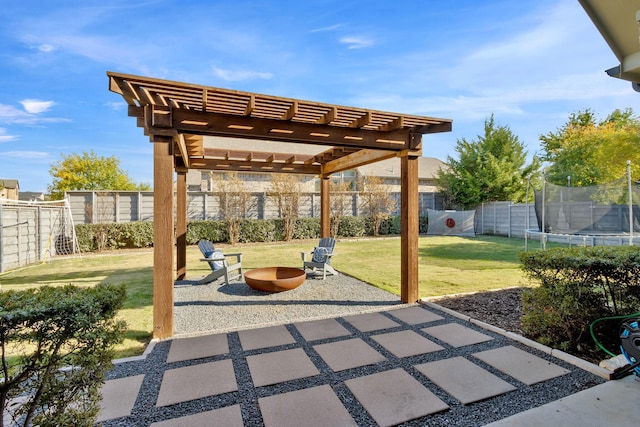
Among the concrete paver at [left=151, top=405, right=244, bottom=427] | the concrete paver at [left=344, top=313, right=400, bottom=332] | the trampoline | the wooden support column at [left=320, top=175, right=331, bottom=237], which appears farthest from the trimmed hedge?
the concrete paver at [left=151, top=405, right=244, bottom=427]

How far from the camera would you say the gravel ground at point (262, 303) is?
13.8 ft

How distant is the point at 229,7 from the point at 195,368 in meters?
6.66

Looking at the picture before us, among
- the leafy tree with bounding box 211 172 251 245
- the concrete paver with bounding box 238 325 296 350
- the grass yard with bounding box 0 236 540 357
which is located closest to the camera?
the concrete paver with bounding box 238 325 296 350

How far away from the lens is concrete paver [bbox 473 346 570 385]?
2.67 metres

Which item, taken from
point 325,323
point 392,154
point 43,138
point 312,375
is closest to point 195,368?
point 312,375

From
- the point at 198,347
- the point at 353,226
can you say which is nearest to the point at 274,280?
the point at 198,347

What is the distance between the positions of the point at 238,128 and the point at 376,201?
11982 mm

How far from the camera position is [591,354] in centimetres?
306

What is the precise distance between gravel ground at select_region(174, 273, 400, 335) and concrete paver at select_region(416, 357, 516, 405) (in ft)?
5.81

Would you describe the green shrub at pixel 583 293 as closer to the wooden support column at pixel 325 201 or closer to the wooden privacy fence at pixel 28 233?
the wooden support column at pixel 325 201

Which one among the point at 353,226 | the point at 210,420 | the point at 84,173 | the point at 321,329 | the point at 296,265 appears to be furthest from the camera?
the point at 84,173

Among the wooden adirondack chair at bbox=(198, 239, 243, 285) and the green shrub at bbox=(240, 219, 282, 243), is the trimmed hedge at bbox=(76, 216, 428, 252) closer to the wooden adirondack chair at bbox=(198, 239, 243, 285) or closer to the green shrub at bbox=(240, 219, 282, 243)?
the green shrub at bbox=(240, 219, 282, 243)

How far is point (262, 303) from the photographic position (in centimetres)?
507

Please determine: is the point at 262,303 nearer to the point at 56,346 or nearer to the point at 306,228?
the point at 56,346
